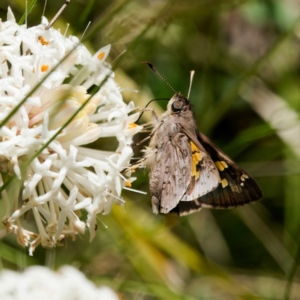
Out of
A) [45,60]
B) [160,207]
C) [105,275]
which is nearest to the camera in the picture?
[45,60]

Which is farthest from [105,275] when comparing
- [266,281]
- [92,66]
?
[92,66]

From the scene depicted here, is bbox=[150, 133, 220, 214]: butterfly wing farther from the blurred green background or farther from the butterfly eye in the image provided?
the blurred green background

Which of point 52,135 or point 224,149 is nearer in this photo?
point 52,135

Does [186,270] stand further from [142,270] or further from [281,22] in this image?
[281,22]

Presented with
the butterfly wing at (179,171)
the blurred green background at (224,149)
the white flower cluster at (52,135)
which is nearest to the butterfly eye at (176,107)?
the butterfly wing at (179,171)

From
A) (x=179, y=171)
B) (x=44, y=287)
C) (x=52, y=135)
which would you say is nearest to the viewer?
(x=52, y=135)

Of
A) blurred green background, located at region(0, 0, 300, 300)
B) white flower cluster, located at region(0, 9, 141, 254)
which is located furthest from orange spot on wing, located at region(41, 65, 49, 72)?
blurred green background, located at region(0, 0, 300, 300)

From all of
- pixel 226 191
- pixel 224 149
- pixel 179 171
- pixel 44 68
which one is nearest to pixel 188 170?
pixel 179 171

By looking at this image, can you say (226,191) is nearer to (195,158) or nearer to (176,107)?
(195,158)
